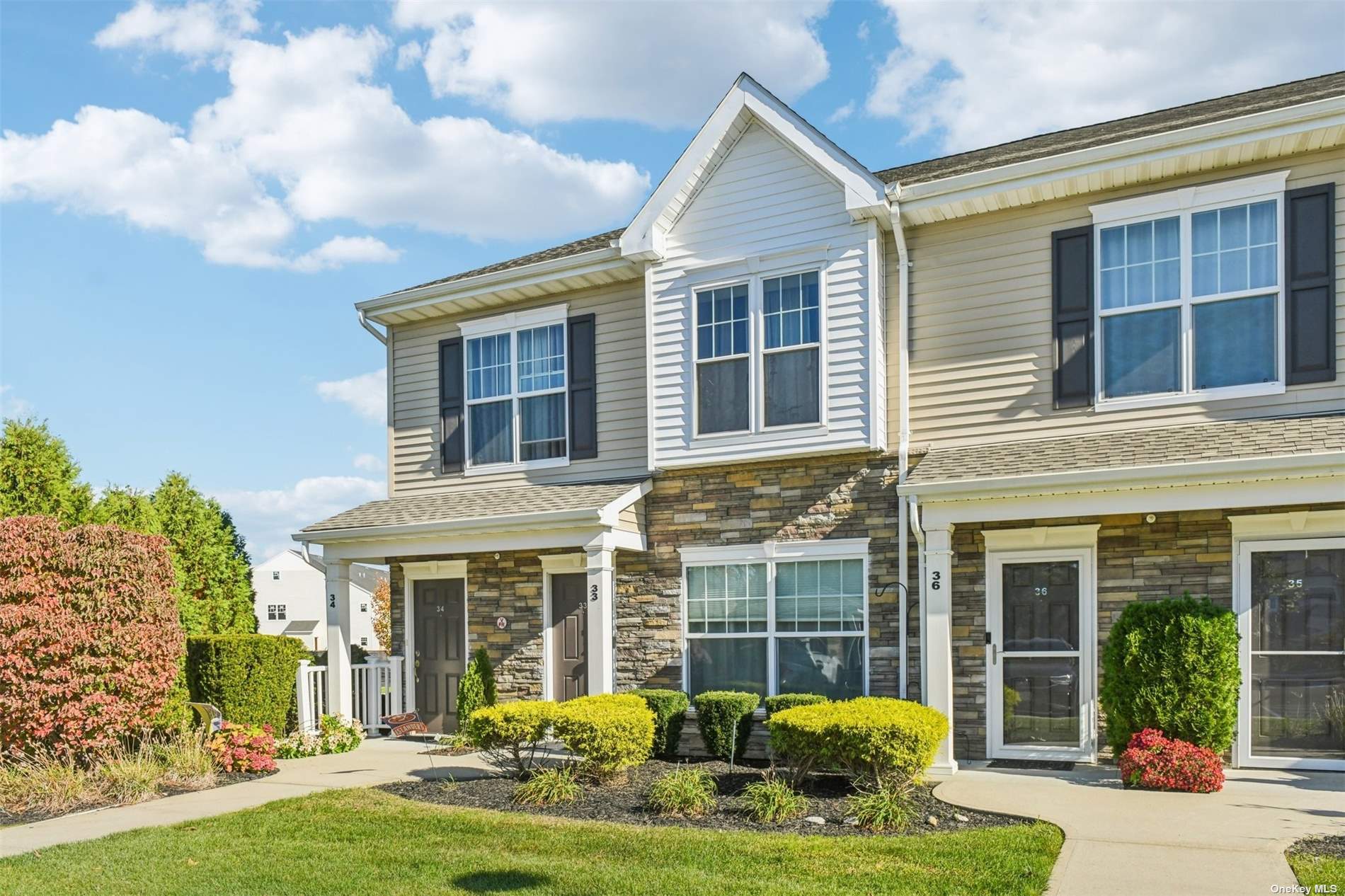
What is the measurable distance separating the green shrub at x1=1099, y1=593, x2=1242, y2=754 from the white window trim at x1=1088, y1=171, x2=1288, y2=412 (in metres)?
2.01

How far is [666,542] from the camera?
41.1 feet

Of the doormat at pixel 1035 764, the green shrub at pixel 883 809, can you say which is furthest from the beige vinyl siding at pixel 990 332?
the green shrub at pixel 883 809

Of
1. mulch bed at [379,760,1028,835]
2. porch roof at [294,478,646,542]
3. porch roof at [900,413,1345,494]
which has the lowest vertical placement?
mulch bed at [379,760,1028,835]

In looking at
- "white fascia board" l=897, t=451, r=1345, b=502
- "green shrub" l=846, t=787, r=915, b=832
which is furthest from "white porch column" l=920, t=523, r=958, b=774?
"green shrub" l=846, t=787, r=915, b=832

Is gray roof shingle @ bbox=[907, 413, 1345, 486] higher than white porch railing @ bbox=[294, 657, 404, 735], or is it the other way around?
gray roof shingle @ bbox=[907, 413, 1345, 486]

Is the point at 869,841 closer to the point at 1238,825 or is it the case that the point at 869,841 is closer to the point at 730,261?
the point at 1238,825

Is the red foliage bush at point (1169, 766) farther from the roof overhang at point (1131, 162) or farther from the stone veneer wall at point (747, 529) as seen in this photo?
the roof overhang at point (1131, 162)

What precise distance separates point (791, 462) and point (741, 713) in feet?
9.01

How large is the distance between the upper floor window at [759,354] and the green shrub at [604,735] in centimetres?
360

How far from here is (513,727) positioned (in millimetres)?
9523

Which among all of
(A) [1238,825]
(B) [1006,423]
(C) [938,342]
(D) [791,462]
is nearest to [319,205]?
(D) [791,462]

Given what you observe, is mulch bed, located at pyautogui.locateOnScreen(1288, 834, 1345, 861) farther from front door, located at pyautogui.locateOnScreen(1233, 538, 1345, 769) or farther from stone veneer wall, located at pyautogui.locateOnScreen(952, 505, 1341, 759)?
stone veneer wall, located at pyautogui.locateOnScreen(952, 505, 1341, 759)

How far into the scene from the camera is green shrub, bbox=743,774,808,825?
319 inches

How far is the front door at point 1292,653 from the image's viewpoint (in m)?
9.54
